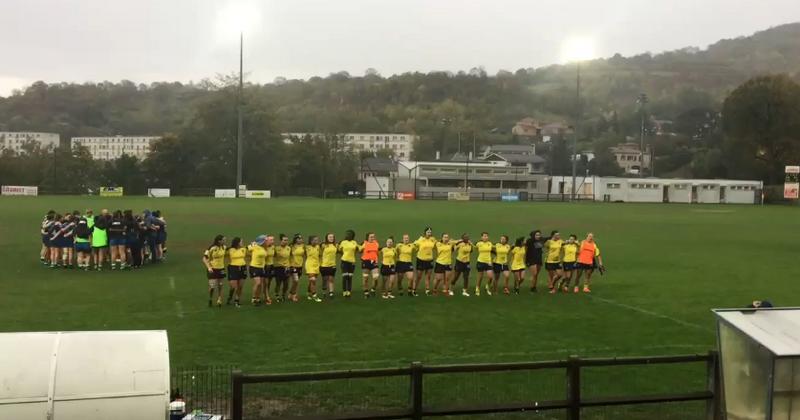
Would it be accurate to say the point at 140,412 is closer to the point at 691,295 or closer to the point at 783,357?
the point at 783,357

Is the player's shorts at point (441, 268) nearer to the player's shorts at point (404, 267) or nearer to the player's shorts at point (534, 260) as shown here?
the player's shorts at point (404, 267)

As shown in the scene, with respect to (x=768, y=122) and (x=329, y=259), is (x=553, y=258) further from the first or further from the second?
(x=768, y=122)

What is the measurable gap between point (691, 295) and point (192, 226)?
86.2ft

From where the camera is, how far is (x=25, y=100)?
199750mm

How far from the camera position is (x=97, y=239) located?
22.4 m

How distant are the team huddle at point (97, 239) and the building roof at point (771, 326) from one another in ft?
65.0

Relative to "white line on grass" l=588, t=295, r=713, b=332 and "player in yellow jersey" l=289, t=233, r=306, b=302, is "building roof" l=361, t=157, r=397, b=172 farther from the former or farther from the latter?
"player in yellow jersey" l=289, t=233, r=306, b=302

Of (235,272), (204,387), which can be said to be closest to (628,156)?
(235,272)

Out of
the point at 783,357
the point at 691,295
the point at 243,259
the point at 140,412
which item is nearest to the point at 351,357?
the point at 243,259

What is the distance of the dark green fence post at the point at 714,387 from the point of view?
8.05 metres

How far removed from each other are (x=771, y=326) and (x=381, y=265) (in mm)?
13227

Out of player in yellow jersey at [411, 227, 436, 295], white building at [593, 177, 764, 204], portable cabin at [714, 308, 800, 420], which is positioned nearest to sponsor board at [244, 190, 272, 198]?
white building at [593, 177, 764, 204]

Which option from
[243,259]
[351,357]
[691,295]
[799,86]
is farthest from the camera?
[799,86]

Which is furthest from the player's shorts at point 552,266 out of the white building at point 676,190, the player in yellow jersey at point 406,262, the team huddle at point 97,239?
the white building at point 676,190
